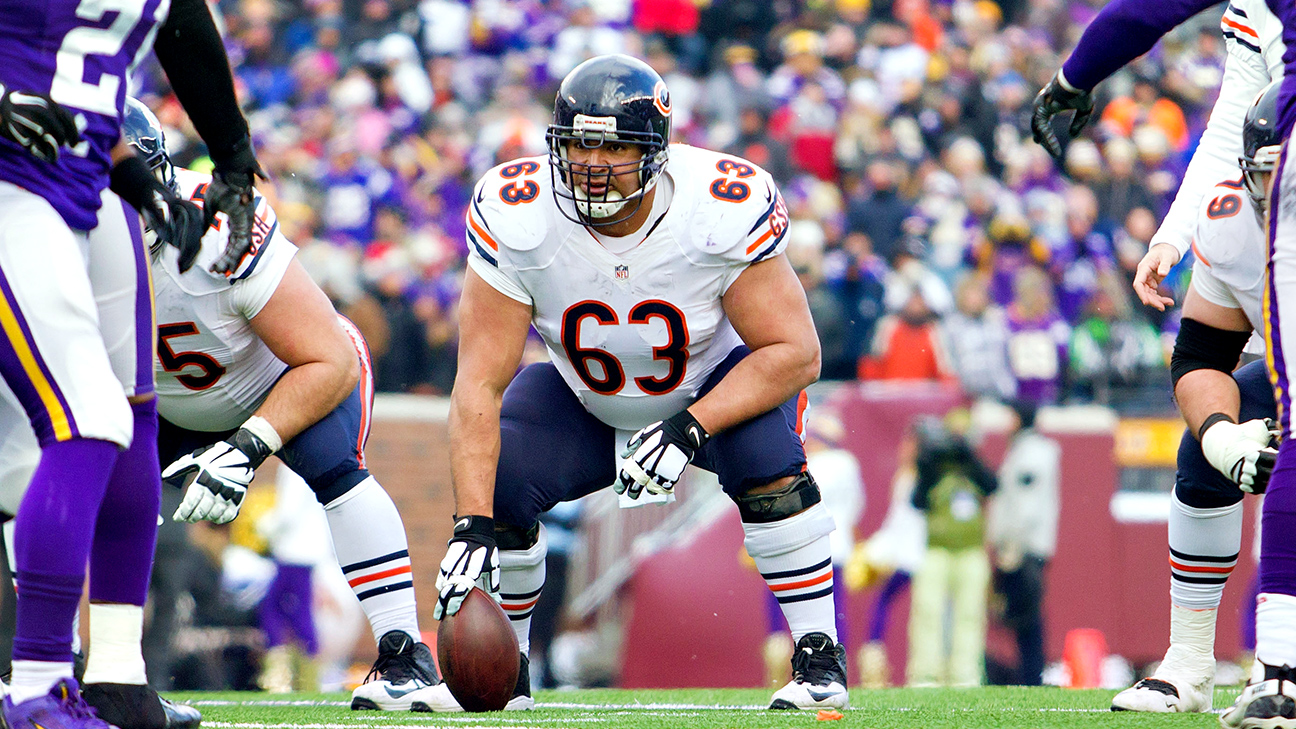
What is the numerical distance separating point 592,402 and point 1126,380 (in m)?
6.00

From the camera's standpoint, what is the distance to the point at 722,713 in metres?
3.76

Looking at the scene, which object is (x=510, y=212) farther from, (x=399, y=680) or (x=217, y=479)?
(x=399, y=680)

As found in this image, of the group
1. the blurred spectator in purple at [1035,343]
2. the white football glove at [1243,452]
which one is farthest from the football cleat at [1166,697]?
the blurred spectator in purple at [1035,343]

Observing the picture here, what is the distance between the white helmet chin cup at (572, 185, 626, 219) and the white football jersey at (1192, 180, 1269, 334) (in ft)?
4.32

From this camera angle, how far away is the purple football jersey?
2693 millimetres

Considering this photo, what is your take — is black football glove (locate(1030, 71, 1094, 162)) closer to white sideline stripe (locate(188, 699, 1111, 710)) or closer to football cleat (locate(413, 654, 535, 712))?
white sideline stripe (locate(188, 699, 1111, 710))

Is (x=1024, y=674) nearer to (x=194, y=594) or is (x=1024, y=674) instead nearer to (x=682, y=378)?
(x=194, y=594)

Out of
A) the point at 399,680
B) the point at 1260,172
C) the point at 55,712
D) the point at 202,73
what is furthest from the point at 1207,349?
the point at 55,712

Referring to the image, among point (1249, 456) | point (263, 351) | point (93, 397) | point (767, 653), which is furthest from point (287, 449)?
point (767, 653)

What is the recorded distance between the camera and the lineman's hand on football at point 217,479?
360cm

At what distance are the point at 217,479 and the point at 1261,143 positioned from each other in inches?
92.0

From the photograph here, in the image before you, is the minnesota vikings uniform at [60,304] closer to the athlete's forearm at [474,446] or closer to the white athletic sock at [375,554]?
the athlete's forearm at [474,446]

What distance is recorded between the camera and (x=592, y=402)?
4.11 metres

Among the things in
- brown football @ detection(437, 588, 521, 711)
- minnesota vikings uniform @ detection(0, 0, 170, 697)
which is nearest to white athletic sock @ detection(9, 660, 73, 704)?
minnesota vikings uniform @ detection(0, 0, 170, 697)
